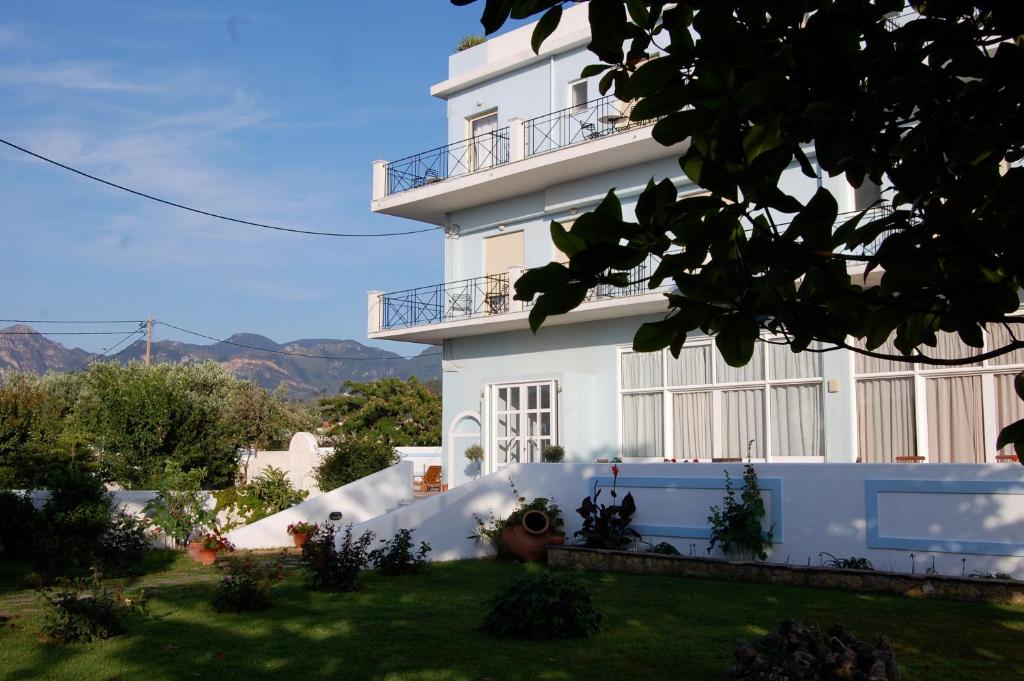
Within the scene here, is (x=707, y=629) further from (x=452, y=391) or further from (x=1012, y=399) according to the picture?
(x=452, y=391)

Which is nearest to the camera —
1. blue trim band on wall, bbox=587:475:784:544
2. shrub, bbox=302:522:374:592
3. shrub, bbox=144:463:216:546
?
shrub, bbox=302:522:374:592

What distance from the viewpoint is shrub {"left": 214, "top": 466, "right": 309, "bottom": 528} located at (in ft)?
70.2

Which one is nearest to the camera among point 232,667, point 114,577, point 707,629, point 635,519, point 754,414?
point 232,667

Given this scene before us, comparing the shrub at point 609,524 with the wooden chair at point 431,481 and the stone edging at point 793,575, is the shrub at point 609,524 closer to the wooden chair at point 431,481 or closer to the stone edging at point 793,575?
the stone edging at point 793,575

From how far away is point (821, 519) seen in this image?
47.2 ft

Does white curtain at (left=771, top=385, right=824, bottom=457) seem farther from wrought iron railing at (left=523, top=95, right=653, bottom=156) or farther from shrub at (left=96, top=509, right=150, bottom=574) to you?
shrub at (left=96, top=509, right=150, bottom=574)

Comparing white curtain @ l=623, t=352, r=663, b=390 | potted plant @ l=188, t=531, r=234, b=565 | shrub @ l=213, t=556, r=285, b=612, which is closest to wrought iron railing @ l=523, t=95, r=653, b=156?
white curtain @ l=623, t=352, r=663, b=390

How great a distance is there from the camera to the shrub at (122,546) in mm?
15477

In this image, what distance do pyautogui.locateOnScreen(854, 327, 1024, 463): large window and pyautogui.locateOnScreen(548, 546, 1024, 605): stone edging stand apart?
4385mm

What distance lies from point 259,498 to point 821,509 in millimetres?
12565

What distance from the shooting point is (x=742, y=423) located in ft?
63.0

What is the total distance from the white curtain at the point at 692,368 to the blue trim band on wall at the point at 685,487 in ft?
12.3

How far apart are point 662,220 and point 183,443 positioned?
79.0 ft

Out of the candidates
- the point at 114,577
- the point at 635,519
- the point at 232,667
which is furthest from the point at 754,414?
the point at 232,667
